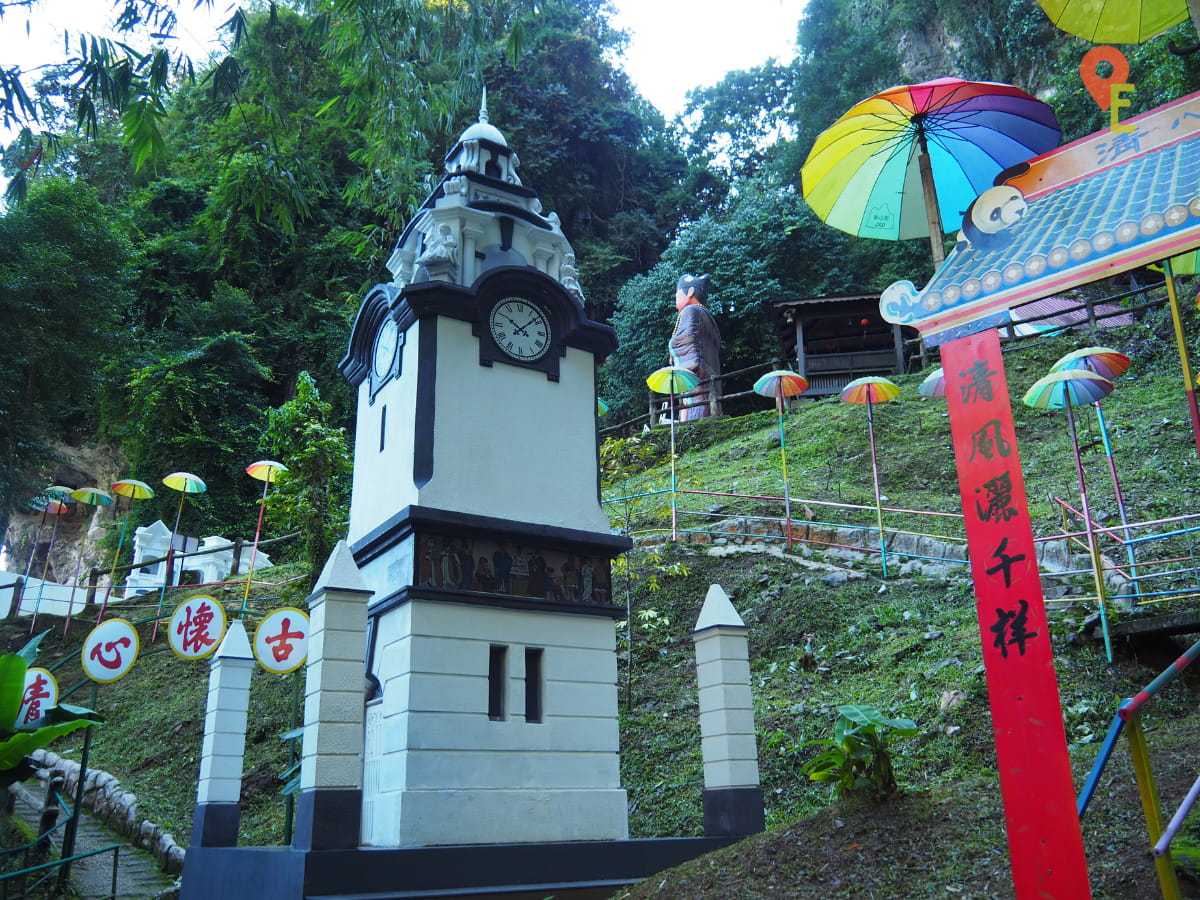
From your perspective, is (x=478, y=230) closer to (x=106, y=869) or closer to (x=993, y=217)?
(x=993, y=217)

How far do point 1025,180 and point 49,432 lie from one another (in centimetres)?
2674

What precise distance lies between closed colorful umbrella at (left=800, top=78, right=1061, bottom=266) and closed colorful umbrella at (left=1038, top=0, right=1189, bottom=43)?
61 centimetres

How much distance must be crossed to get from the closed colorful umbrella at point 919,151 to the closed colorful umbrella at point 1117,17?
61cm

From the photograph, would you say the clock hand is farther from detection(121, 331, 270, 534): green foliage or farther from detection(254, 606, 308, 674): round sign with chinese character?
detection(121, 331, 270, 534): green foliage

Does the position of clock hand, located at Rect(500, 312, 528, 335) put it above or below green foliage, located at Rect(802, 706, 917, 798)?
above

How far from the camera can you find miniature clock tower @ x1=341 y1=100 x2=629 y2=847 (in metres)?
8.26

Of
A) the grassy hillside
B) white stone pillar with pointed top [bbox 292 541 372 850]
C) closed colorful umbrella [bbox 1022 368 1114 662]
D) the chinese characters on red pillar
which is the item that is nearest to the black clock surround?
white stone pillar with pointed top [bbox 292 541 372 850]

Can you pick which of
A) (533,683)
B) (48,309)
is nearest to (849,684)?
(533,683)

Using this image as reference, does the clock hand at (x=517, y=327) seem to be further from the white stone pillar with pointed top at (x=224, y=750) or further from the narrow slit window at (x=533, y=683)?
the white stone pillar with pointed top at (x=224, y=750)

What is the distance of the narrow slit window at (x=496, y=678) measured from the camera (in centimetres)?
874

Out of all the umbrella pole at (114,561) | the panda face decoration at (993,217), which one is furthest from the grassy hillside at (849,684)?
the panda face decoration at (993,217)

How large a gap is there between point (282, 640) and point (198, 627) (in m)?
1.60

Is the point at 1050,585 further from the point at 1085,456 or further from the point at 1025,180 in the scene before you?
the point at 1025,180

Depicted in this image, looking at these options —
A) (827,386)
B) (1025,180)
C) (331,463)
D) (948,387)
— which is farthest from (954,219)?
(827,386)
